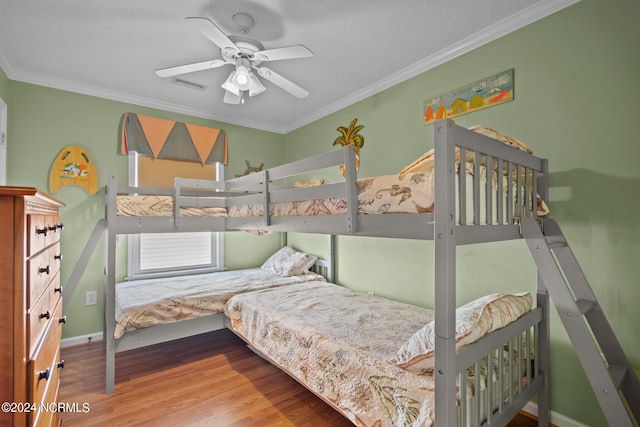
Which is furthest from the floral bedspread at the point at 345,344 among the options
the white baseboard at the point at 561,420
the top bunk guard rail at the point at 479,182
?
the white baseboard at the point at 561,420

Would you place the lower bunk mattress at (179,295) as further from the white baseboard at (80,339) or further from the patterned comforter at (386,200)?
the patterned comforter at (386,200)

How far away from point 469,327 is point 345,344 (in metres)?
0.75

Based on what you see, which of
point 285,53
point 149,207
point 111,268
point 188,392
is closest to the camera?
point 285,53

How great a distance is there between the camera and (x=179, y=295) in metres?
2.65

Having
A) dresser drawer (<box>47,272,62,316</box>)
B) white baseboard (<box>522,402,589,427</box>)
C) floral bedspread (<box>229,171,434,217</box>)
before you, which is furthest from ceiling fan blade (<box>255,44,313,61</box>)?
white baseboard (<box>522,402,589,427</box>)

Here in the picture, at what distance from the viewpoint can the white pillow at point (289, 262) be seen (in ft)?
11.7

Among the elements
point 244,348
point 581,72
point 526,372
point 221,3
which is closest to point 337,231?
point 526,372

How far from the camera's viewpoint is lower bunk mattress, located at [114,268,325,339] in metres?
2.38

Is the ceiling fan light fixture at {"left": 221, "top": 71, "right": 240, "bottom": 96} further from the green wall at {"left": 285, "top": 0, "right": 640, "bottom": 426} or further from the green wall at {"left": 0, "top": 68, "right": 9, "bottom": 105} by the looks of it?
the green wall at {"left": 0, "top": 68, "right": 9, "bottom": 105}

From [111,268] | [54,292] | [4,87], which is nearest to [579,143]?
[54,292]

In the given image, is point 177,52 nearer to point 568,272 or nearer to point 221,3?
point 221,3

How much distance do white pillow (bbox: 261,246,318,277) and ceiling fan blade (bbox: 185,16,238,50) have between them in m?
2.36

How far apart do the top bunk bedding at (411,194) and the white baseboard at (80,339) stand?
5.02 ft

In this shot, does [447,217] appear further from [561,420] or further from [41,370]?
[561,420]
